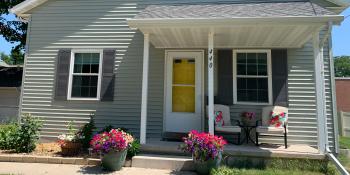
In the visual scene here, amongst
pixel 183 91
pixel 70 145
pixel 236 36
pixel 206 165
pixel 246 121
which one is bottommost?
pixel 206 165

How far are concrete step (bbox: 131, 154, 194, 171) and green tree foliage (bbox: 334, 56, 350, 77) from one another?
77.3m

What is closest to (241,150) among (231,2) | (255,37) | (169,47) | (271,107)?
(271,107)

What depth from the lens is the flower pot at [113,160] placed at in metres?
4.60

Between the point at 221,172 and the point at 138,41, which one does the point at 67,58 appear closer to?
the point at 138,41

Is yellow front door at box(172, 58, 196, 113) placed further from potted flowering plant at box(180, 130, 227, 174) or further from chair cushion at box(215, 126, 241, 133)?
potted flowering plant at box(180, 130, 227, 174)

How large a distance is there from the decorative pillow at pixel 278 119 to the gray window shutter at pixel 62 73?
17.8ft

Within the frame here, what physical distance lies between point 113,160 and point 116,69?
2.94 meters

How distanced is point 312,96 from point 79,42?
637 centimetres

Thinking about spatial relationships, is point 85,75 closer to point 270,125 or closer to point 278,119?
point 270,125

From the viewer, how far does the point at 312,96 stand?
6176 millimetres

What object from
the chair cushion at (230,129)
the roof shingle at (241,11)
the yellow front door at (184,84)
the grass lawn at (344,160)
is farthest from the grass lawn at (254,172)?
the roof shingle at (241,11)

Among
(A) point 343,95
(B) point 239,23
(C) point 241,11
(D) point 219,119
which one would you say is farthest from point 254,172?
(A) point 343,95

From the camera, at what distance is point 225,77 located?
21.0 ft

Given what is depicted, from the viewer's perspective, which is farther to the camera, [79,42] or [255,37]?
[79,42]
